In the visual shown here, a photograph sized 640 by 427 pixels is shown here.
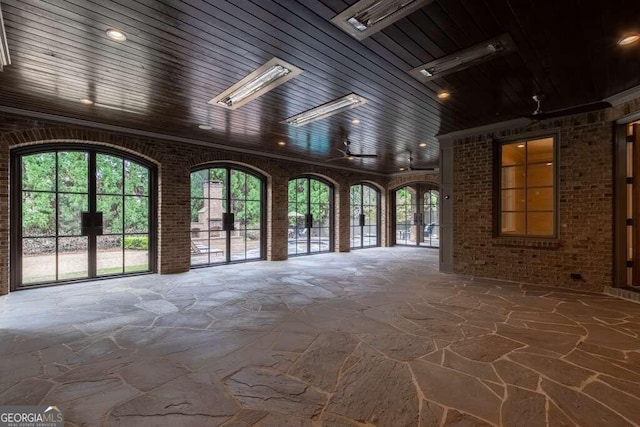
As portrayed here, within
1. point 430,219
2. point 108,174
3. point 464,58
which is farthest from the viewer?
point 430,219

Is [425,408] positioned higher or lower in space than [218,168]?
lower

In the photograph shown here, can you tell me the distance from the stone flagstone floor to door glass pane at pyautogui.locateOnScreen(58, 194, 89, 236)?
122 centimetres

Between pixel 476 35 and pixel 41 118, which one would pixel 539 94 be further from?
pixel 41 118

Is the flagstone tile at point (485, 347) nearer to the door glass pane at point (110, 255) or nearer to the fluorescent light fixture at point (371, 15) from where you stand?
the fluorescent light fixture at point (371, 15)

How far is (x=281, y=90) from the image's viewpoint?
4.23 metres

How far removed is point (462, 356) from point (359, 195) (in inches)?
366

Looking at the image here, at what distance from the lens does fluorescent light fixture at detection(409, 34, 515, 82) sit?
10.2 ft

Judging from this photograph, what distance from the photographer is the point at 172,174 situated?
22.0 feet

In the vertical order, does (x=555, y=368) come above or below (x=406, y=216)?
below

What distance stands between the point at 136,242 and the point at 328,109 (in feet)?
15.8

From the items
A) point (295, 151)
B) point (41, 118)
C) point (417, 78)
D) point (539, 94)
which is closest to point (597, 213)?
point (539, 94)

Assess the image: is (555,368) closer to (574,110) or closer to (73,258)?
(574,110)

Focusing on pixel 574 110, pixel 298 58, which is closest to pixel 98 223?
pixel 298 58

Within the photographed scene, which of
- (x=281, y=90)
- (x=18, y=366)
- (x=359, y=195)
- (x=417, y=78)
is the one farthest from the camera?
(x=359, y=195)
